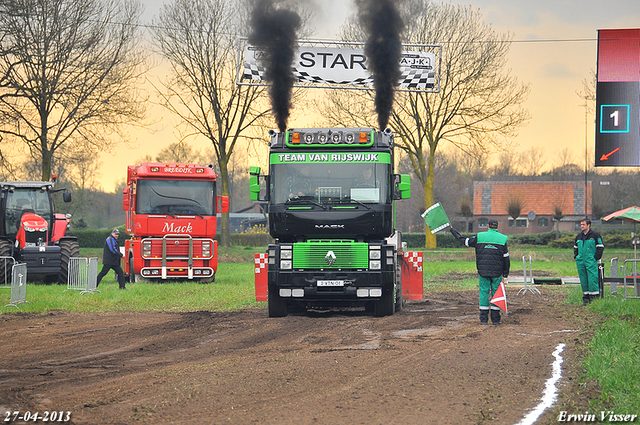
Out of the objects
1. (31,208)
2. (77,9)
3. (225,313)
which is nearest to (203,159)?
(77,9)

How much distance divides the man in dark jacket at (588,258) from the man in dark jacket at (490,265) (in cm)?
338

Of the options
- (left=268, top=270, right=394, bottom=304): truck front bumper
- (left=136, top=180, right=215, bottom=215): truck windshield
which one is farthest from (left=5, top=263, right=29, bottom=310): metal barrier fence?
(left=268, top=270, right=394, bottom=304): truck front bumper

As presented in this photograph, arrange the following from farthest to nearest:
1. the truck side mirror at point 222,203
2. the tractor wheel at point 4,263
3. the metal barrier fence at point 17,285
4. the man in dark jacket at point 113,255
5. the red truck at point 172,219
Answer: the truck side mirror at point 222,203
the red truck at point 172,219
the tractor wheel at point 4,263
the man in dark jacket at point 113,255
the metal barrier fence at point 17,285

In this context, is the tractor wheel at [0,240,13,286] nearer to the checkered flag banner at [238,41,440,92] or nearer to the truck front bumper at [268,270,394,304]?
the checkered flag banner at [238,41,440,92]

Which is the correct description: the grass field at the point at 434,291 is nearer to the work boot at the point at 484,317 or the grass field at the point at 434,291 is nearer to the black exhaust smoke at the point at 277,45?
the work boot at the point at 484,317

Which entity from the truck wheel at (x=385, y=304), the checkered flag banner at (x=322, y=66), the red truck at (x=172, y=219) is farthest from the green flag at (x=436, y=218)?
the red truck at (x=172, y=219)

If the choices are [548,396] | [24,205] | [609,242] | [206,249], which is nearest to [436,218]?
[548,396]

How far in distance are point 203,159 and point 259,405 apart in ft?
235

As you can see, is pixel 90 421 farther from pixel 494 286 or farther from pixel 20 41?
pixel 20 41

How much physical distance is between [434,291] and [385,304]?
7313 millimetres

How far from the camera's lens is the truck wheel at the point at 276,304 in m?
13.6

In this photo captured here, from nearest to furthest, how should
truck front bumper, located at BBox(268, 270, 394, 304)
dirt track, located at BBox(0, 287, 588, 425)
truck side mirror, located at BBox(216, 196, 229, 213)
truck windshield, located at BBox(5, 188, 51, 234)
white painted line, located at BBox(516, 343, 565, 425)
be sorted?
white painted line, located at BBox(516, 343, 565, 425)
dirt track, located at BBox(0, 287, 588, 425)
truck front bumper, located at BBox(268, 270, 394, 304)
truck windshield, located at BBox(5, 188, 51, 234)
truck side mirror, located at BBox(216, 196, 229, 213)

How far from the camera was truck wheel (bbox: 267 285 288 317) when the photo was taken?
44.6ft

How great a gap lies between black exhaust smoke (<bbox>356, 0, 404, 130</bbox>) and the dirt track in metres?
5.84
